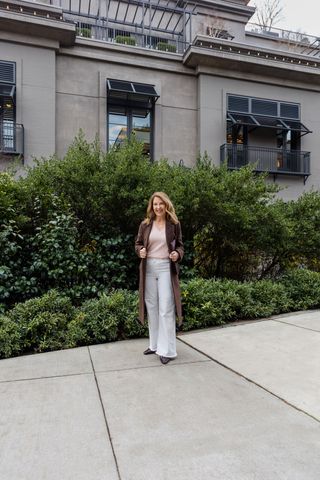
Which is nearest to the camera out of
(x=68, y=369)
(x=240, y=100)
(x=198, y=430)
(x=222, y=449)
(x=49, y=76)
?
(x=222, y=449)

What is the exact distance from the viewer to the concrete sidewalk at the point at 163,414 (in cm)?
233

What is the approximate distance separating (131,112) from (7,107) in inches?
176

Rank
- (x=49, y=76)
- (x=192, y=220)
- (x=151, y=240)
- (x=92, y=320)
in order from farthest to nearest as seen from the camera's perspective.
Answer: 1. (x=49, y=76)
2. (x=192, y=220)
3. (x=92, y=320)
4. (x=151, y=240)

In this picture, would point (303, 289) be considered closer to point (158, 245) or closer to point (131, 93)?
point (158, 245)

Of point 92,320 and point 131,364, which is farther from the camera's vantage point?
point 92,320

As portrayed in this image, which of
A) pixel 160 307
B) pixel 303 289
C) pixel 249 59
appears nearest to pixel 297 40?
pixel 249 59

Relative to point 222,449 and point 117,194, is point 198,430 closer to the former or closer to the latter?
point 222,449

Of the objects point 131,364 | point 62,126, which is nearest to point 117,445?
point 131,364

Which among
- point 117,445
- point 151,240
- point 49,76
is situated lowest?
point 117,445

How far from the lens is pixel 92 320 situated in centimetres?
502

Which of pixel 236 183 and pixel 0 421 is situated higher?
pixel 236 183

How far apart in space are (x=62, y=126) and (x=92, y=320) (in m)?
10.1

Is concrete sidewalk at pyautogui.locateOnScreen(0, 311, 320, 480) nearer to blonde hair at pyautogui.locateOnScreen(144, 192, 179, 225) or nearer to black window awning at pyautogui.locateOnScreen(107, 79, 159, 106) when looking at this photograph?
blonde hair at pyautogui.locateOnScreen(144, 192, 179, 225)

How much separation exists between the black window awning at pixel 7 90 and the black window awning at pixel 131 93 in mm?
3217
